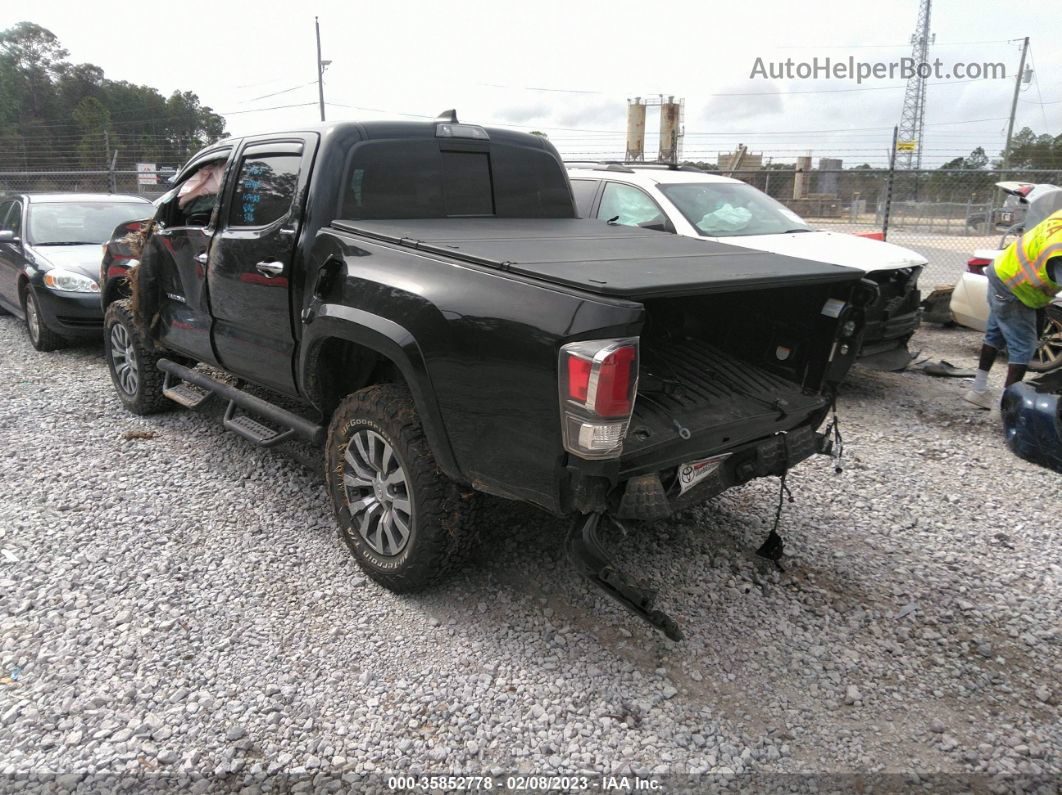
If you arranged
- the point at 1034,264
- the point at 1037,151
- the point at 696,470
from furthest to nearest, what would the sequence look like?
the point at 1037,151 < the point at 1034,264 < the point at 696,470

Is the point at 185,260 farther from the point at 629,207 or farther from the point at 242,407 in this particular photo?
the point at 629,207

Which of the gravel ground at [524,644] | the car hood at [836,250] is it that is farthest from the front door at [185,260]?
the car hood at [836,250]

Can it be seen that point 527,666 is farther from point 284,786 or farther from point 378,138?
point 378,138

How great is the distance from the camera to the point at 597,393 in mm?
2455

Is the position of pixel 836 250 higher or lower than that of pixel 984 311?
higher

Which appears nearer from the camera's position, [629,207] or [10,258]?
[629,207]

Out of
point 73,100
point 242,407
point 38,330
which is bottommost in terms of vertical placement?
point 38,330

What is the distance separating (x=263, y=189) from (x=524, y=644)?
2812mm

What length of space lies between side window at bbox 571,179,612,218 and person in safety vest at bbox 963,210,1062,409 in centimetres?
345

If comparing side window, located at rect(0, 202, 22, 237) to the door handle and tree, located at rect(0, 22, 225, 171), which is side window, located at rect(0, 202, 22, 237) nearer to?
the door handle

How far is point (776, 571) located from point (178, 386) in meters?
4.26

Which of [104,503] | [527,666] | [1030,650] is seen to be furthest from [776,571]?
[104,503]

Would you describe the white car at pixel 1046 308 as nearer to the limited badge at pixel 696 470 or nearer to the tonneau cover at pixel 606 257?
the tonneau cover at pixel 606 257

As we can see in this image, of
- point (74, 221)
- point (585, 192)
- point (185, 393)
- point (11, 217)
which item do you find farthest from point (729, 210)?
point (11, 217)
